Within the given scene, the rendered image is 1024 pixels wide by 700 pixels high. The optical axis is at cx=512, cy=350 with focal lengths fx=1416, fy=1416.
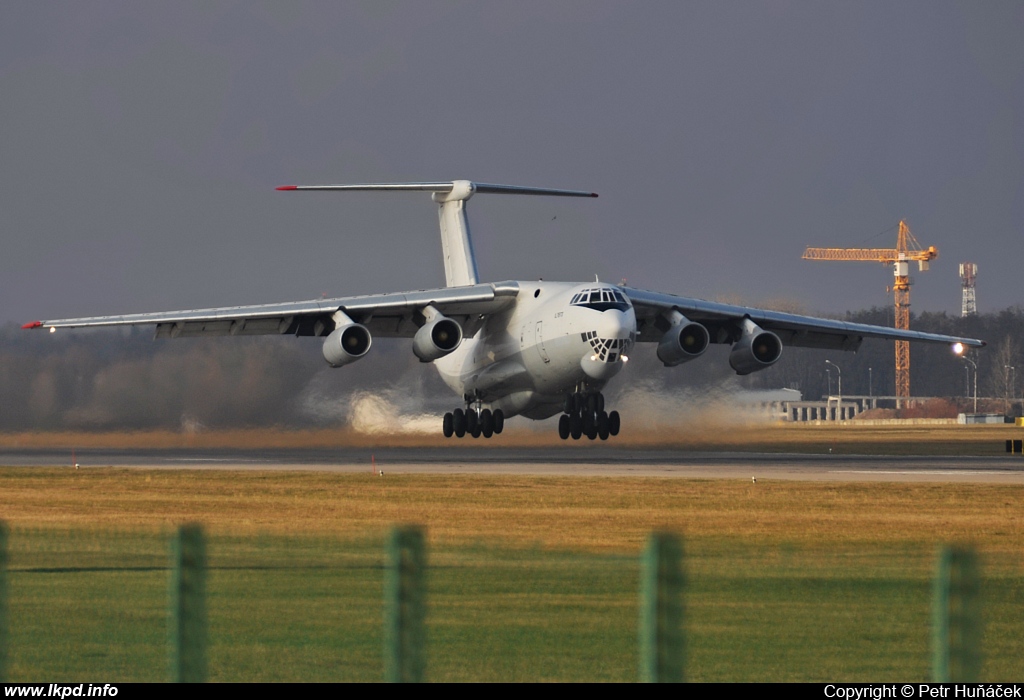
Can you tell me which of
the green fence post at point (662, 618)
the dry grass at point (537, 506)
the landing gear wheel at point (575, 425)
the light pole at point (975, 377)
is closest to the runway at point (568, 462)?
the landing gear wheel at point (575, 425)

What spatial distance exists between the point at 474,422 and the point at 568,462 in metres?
8.54

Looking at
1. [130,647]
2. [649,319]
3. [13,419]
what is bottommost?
[130,647]

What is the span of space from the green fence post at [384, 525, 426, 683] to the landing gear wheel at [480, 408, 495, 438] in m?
34.0

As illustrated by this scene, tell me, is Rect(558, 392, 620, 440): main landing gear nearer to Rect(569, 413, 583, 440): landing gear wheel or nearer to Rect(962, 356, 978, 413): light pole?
Rect(569, 413, 583, 440): landing gear wheel

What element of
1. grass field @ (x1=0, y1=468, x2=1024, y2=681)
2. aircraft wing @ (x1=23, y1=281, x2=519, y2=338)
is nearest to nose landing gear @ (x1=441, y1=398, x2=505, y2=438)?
aircraft wing @ (x1=23, y1=281, x2=519, y2=338)

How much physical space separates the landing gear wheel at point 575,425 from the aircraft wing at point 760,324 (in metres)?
3.42

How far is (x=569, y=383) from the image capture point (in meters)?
36.2

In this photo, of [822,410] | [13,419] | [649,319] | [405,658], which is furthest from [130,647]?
[822,410]

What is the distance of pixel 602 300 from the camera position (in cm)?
3456

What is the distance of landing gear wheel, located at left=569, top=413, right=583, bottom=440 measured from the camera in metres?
37.5

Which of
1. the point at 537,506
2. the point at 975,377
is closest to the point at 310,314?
the point at 537,506

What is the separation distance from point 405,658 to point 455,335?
30051 mm

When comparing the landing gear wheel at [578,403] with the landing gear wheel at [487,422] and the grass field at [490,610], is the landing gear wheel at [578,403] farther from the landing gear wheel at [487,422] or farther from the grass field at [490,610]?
the grass field at [490,610]

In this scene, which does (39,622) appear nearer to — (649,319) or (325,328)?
(325,328)
